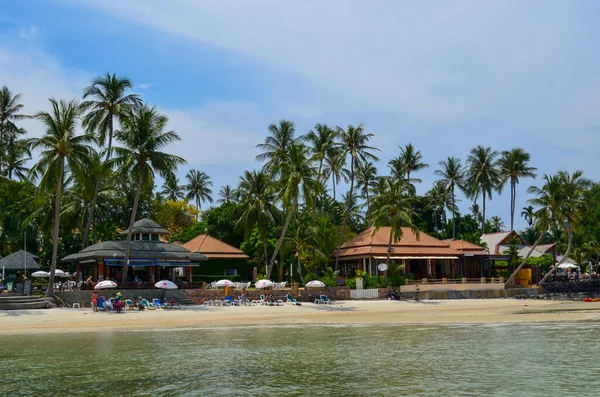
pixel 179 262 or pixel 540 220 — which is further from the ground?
pixel 540 220

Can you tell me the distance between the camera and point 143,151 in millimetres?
40812

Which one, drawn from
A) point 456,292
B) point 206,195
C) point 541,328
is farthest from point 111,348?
point 206,195

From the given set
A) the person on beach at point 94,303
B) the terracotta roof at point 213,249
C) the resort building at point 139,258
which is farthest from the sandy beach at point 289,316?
the terracotta roof at point 213,249

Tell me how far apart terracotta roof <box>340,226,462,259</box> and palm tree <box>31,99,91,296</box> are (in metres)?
25.4

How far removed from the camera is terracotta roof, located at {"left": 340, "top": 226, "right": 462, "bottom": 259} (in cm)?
5311

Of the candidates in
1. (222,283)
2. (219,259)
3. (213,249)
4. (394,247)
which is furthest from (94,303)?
(394,247)

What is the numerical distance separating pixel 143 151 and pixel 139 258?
7.48 metres

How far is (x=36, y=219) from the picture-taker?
51000mm

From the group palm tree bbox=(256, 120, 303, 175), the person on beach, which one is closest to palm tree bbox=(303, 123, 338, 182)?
palm tree bbox=(256, 120, 303, 175)

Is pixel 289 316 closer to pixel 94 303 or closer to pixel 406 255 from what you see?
pixel 94 303

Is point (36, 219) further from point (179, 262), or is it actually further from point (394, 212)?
→ point (394, 212)

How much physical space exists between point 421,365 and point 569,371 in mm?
3901

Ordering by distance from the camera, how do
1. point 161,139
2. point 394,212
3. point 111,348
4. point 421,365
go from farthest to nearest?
point 394,212
point 161,139
point 111,348
point 421,365

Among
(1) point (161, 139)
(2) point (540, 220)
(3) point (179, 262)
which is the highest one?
(1) point (161, 139)
